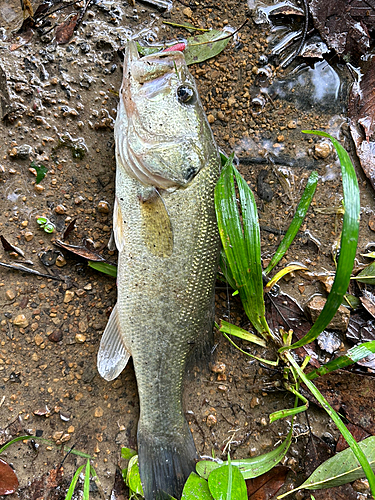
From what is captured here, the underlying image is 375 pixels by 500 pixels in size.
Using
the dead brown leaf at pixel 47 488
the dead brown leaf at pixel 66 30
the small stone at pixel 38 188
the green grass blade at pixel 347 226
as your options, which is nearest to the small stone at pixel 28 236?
the small stone at pixel 38 188

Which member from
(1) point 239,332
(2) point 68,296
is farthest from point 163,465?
(2) point 68,296

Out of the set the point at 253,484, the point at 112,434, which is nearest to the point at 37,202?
the point at 112,434

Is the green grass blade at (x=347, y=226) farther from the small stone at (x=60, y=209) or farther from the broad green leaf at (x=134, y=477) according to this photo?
the small stone at (x=60, y=209)

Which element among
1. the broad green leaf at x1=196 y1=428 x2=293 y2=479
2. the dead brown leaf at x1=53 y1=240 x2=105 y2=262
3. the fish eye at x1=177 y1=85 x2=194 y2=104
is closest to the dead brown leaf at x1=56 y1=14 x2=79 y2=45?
the fish eye at x1=177 y1=85 x2=194 y2=104

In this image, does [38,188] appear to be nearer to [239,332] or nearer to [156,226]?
[156,226]

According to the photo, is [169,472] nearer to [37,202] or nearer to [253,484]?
[253,484]

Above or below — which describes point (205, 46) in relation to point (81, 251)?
above

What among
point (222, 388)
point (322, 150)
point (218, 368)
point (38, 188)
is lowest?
point (222, 388)
